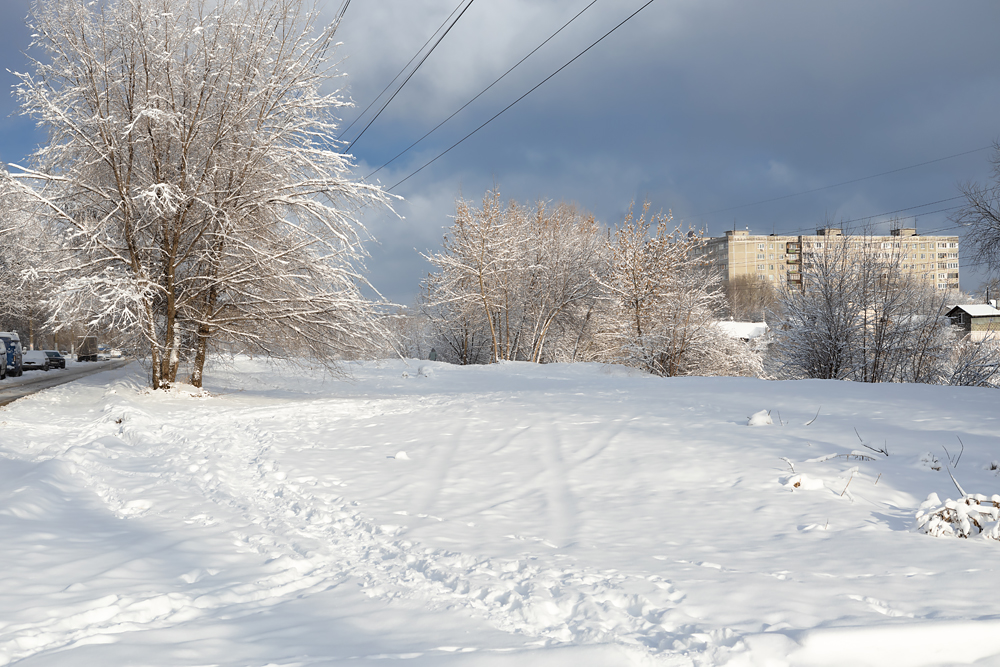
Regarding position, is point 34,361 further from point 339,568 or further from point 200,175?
point 339,568

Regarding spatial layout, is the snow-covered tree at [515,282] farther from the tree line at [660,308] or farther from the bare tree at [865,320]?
the bare tree at [865,320]

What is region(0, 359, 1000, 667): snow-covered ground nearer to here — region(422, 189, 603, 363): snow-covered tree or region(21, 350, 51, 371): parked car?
region(422, 189, 603, 363): snow-covered tree

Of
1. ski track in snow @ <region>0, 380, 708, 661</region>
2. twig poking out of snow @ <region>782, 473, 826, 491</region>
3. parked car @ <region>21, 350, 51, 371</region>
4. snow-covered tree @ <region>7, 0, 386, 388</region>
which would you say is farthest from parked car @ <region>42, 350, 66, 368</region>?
twig poking out of snow @ <region>782, 473, 826, 491</region>

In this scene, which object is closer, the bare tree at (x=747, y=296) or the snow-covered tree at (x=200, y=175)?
the snow-covered tree at (x=200, y=175)

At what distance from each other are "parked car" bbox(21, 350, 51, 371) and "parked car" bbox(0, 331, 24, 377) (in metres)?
5.08

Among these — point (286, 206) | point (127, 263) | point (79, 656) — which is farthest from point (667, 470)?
point (127, 263)

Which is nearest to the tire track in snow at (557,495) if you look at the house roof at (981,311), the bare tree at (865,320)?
the bare tree at (865,320)

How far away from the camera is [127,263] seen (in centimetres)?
1611

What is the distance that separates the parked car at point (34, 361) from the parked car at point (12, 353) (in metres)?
5.08

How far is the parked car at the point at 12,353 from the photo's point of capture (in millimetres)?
29844

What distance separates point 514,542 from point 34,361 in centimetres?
4124

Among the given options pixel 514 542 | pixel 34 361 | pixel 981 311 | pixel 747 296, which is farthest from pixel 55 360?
pixel 747 296

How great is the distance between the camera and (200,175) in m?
16.4

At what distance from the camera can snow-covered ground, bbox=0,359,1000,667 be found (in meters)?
3.29
